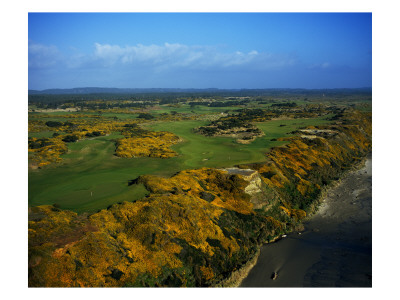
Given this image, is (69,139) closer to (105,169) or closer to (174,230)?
(105,169)

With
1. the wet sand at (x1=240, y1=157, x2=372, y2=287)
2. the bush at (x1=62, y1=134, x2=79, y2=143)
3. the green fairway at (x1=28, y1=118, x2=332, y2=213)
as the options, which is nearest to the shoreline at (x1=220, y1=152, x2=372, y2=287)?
the wet sand at (x1=240, y1=157, x2=372, y2=287)

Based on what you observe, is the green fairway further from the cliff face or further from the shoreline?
the shoreline

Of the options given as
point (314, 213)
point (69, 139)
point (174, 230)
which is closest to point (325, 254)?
point (314, 213)

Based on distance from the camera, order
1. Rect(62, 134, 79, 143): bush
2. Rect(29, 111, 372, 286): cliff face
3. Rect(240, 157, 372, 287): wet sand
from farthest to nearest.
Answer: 1. Rect(62, 134, 79, 143): bush
2. Rect(240, 157, 372, 287): wet sand
3. Rect(29, 111, 372, 286): cliff face

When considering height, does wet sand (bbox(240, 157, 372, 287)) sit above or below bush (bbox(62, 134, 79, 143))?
below

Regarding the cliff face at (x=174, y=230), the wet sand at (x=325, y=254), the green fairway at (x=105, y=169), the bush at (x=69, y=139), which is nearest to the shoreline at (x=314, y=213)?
the wet sand at (x=325, y=254)

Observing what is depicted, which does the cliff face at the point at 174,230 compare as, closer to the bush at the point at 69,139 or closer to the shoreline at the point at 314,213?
the shoreline at the point at 314,213
